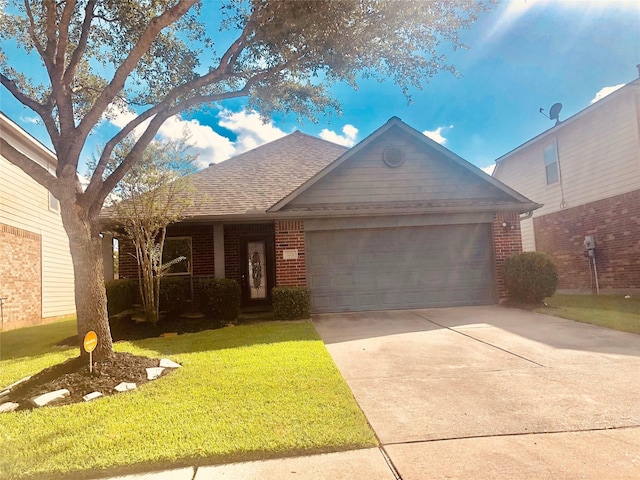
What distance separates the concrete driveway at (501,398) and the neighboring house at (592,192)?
674 centimetres

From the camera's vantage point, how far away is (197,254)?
38.1ft

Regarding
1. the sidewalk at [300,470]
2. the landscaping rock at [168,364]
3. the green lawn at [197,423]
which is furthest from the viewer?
the landscaping rock at [168,364]

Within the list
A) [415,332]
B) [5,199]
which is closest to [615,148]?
[415,332]

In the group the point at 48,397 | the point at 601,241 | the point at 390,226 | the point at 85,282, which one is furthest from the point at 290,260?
the point at 601,241

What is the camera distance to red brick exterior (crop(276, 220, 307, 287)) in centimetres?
989

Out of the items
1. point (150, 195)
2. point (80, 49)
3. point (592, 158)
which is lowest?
point (150, 195)

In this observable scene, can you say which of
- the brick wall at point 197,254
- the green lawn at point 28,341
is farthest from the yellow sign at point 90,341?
the brick wall at point 197,254

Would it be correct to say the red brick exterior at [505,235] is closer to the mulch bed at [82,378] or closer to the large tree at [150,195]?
the large tree at [150,195]

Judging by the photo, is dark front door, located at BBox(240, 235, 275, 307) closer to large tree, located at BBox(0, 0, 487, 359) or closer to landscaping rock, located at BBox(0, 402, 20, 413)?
large tree, located at BBox(0, 0, 487, 359)

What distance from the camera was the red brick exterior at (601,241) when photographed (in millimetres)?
11617

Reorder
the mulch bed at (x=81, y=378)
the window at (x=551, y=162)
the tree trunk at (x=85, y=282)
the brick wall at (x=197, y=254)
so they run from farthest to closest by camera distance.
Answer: the window at (x=551, y=162) < the brick wall at (x=197, y=254) < the tree trunk at (x=85, y=282) < the mulch bed at (x=81, y=378)

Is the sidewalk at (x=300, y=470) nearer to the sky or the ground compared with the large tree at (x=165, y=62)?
nearer to the ground

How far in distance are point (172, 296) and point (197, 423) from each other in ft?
22.3

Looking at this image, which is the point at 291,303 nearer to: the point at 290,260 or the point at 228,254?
the point at 290,260
